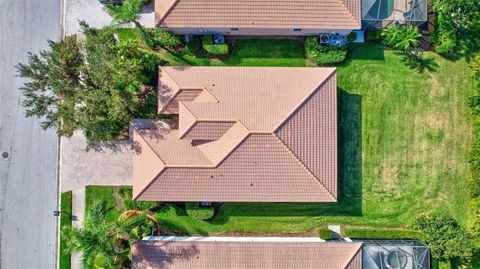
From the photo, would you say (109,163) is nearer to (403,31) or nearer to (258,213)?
(258,213)

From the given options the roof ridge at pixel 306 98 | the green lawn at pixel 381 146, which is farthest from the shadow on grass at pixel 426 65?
the roof ridge at pixel 306 98

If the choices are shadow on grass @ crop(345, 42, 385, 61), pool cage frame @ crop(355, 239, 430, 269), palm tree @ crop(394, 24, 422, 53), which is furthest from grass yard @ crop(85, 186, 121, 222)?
palm tree @ crop(394, 24, 422, 53)

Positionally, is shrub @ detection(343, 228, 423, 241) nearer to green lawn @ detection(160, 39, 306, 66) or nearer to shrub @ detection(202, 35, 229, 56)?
green lawn @ detection(160, 39, 306, 66)

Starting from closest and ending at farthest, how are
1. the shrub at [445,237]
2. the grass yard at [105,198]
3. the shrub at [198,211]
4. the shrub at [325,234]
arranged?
the shrub at [445,237] < the shrub at [325,234] < the shrub at [198,211] < the grass yard at [105,198]

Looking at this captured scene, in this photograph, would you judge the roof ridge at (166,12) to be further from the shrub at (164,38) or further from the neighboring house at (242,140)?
the neighboring house at (242,140)

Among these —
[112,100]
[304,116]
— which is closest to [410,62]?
[304,116]
